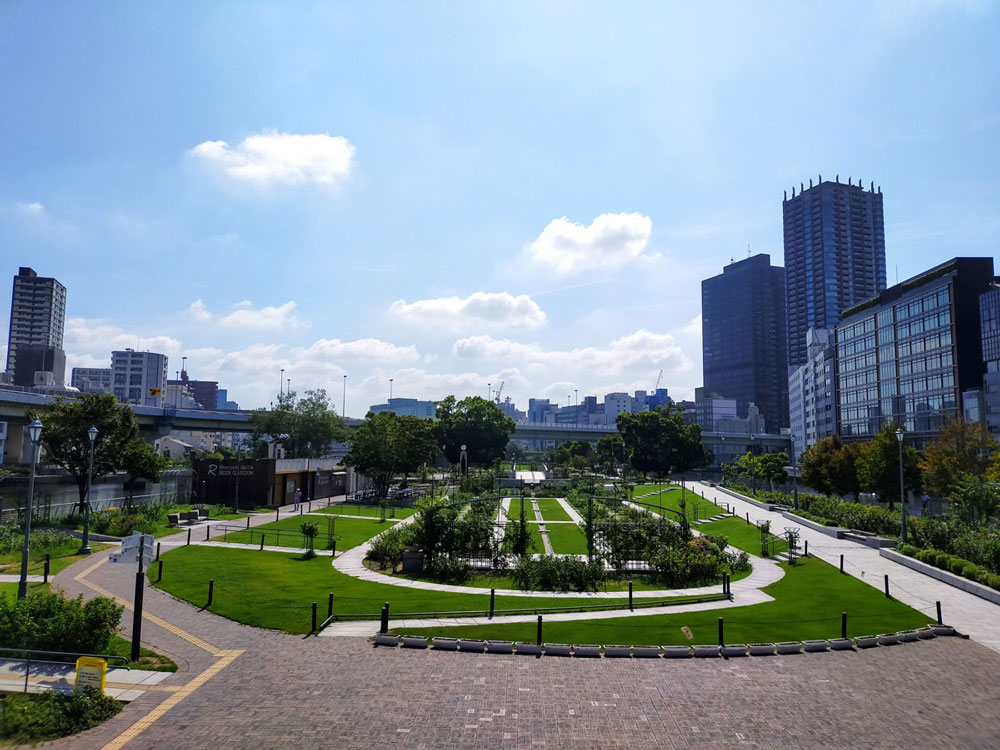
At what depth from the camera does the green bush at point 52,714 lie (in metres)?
11.2

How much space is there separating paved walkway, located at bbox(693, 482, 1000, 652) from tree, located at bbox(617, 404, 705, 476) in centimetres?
4921

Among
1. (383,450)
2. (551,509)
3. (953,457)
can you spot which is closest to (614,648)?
(551,509)

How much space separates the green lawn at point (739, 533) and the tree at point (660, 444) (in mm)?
41265

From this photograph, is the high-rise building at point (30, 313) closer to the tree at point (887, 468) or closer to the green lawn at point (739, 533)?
the green lawn at point (739, 533)

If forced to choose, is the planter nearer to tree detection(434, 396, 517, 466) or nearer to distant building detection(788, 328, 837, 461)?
tree detection(434, 396, 517, 466)

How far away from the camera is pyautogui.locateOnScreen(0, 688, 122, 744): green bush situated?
36.6 ft

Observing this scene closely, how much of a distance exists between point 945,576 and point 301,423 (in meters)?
82.6

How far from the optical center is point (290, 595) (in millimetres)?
22203

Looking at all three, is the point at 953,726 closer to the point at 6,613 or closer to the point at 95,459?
the point at 6,613

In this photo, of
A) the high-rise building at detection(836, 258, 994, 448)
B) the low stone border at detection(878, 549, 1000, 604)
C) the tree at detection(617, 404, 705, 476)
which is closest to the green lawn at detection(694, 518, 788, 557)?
the low stone border at detection(878, 549, 1000, 604)

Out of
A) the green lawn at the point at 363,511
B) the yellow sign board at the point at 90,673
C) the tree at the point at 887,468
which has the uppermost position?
the tree at the point at 887,468

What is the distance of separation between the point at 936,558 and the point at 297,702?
1152 inches

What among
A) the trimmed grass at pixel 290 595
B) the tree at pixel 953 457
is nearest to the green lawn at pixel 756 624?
the trimmed grass at pixel 290 595

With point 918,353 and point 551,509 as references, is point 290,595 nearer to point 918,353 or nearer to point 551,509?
point 551,509
